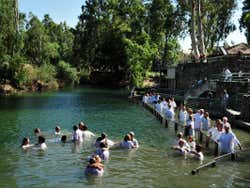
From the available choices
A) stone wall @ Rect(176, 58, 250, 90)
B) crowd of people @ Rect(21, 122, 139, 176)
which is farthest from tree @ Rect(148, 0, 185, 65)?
crowd of people @ Rect(21, 122, 139, 176)

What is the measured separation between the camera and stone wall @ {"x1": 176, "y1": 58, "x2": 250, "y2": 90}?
48.5 meters

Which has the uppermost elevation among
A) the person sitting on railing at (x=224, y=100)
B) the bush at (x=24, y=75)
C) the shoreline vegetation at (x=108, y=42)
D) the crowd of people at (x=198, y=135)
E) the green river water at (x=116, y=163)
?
the shoreline vegetation at (x=108, y=42)

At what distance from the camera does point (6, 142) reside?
27.8 metres

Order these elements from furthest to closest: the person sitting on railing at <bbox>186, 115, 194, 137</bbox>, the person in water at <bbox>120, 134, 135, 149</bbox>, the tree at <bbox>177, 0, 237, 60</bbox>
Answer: the tree at <bbox>177, 0, 237, 60</bbox>, the person sitting on railing at <bbox>186, 115, 194, 137</bbox>, the person in water at <bbox>120, 134, 135, 149</bbox>

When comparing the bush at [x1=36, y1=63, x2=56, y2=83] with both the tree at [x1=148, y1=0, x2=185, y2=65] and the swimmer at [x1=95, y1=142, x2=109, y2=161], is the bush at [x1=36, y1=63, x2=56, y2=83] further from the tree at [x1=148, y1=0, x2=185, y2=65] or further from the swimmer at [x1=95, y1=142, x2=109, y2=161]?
the swimmer at [x1=95, y1=142, x2=109, y2=161]

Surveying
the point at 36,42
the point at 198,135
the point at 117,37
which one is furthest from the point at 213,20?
the point at 198,135

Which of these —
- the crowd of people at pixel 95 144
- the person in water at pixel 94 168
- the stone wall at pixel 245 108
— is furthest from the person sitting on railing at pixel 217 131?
the stone wall at pixel 245 108

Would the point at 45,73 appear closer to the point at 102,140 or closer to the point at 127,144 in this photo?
the point at 127,144

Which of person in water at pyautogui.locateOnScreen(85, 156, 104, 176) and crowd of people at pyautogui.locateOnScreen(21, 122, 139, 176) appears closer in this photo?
person in water at pyautogui.locateOnScreen(85, 156, 104, 176)

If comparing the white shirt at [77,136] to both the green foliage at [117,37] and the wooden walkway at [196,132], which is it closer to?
the wooden walkway at [196,132]

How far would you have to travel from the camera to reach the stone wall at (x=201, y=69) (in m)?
48.5

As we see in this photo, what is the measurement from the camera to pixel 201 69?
2165 inches

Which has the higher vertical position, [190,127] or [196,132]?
[190,127]

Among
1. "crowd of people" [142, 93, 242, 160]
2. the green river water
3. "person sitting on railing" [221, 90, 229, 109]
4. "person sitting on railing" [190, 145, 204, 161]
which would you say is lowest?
the green river water
